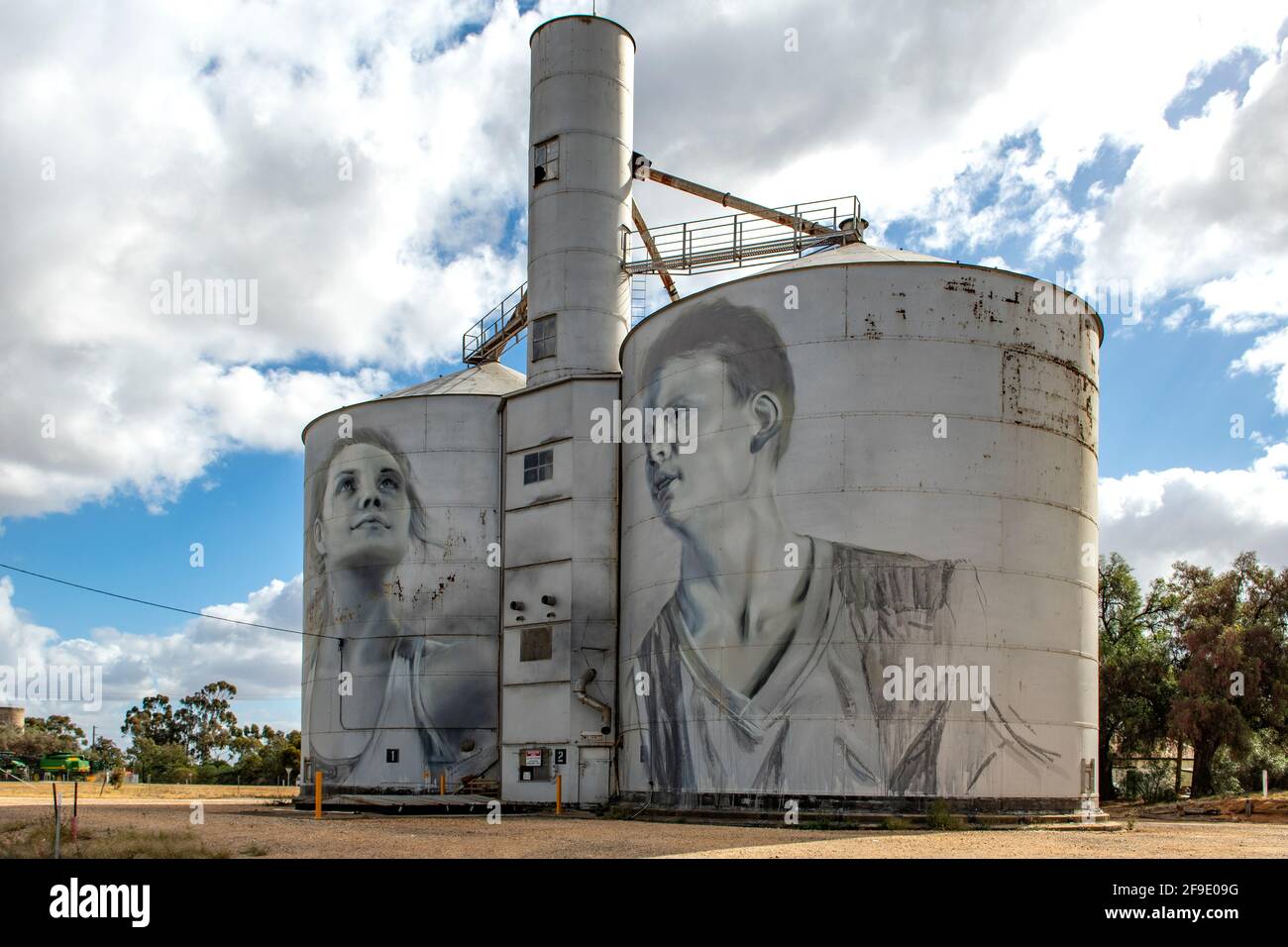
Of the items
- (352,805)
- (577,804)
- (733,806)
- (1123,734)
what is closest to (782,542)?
(733,806)

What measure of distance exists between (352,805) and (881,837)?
17.6 meters

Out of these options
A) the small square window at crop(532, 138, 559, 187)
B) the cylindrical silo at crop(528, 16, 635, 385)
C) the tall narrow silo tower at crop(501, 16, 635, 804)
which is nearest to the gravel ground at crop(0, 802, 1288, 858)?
the tall narrow silo tower at crop(501, 16, 635, 804)

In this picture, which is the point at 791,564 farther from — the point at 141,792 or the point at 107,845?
the point at 141,792

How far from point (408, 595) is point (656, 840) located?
19.1 metres

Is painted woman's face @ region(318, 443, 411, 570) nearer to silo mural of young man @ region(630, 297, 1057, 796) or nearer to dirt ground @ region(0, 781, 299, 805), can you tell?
silo mural of young man @ region(630, 297, 1057, 796)

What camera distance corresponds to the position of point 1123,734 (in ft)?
149

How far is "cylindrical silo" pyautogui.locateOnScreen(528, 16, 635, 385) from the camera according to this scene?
38781 mm

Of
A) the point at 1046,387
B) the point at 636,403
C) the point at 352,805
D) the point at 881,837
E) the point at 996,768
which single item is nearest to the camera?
the point at 881,837

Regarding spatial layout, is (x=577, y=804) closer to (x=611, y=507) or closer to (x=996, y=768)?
(x=611, y=507)

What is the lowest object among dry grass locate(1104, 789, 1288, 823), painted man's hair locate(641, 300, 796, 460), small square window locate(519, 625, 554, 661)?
dry grass locate(1104, 789, 1288, 823)

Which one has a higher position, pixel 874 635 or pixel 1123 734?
pixel 874 635

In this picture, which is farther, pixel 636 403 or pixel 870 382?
pixel 636 403

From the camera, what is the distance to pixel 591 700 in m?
33.2

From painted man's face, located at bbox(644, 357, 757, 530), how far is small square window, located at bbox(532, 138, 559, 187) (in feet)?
36.7
